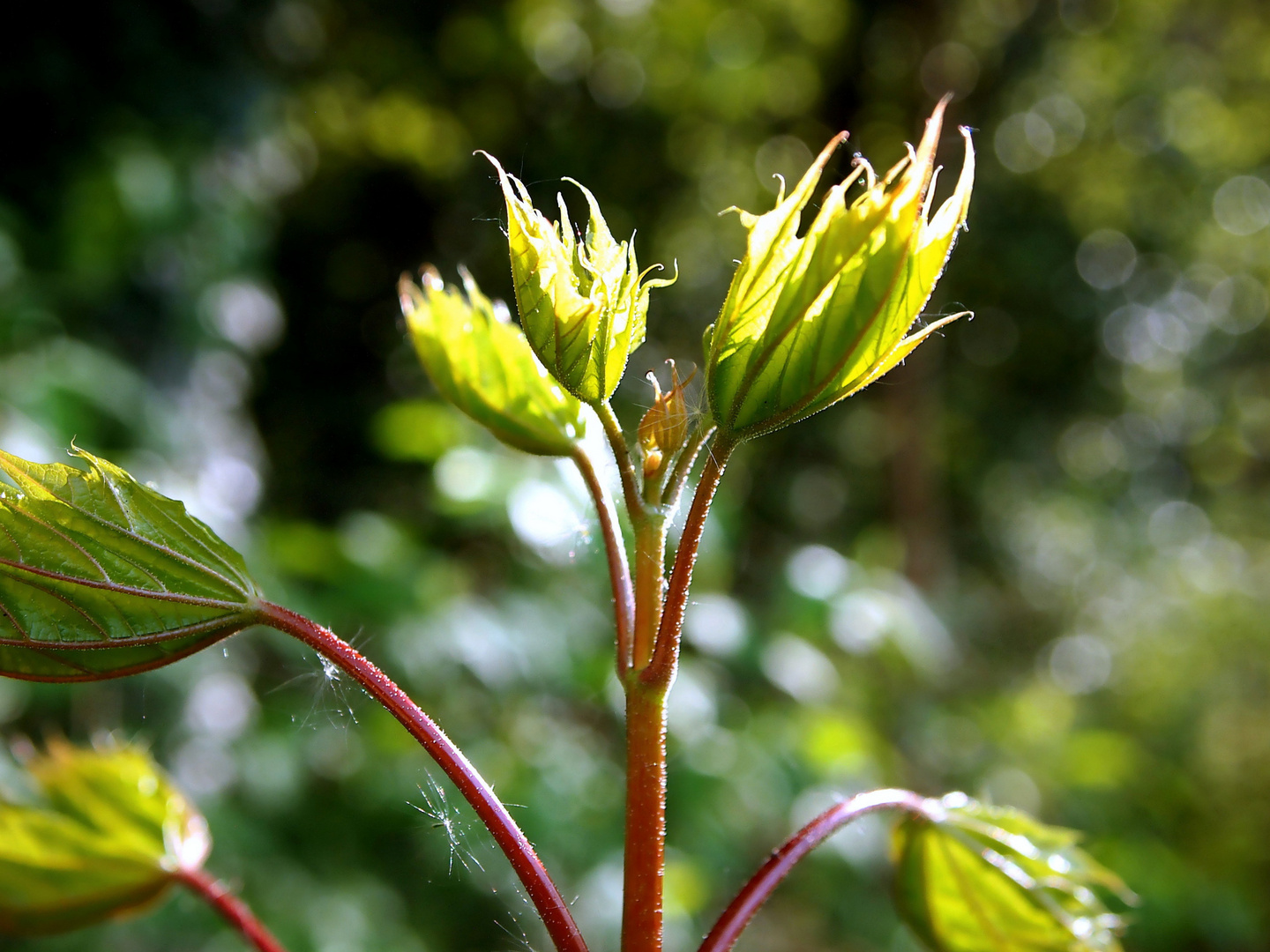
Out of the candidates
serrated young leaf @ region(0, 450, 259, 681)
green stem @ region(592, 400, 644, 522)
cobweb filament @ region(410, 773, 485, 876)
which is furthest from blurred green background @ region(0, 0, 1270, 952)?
green stem @ region(592, 400, 644, 522)

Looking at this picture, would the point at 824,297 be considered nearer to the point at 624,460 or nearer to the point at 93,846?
the point at 624,460

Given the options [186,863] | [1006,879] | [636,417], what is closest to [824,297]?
[1006,879]

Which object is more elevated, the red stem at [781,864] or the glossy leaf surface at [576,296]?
the glossy leaf surface at [576,296]

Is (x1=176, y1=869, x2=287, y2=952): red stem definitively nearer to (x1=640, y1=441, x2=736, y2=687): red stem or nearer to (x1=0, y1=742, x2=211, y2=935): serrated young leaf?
(x1=0, y1=742, x2=211, y2=935): serrated young leaf

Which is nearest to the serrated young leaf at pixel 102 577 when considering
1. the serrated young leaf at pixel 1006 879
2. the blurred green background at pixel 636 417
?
the blurred green background at pixel 636 417

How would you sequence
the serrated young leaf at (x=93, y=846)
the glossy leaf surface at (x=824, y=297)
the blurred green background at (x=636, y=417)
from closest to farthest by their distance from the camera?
the glossy leaf surface at (x=824, y=297) → the serrated young leaf at (x=93, y=846) → the blurred green background at (x=636, y=417)

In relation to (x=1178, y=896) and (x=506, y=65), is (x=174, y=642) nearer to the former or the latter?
(x=1178, y=896)

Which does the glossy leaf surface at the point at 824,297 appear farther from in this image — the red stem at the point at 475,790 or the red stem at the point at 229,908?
the red stem at the point at 229,908
